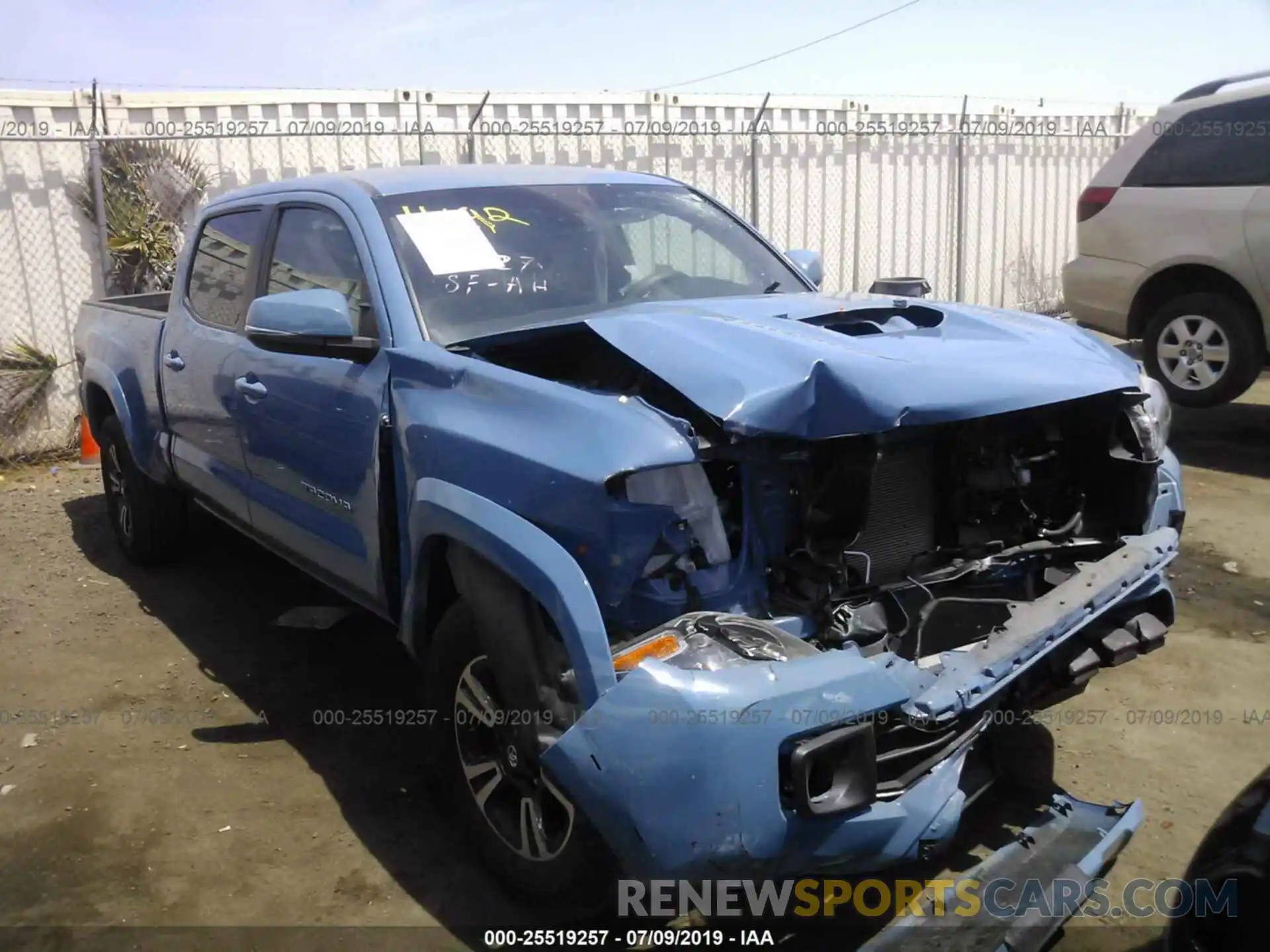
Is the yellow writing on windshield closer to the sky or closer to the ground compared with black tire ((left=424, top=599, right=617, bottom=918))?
closer to the sky

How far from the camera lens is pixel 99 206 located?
813 centimetres

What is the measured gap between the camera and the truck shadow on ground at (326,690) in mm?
3205

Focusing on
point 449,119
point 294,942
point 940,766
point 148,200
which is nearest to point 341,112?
point 449,119

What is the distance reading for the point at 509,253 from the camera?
3725 mm

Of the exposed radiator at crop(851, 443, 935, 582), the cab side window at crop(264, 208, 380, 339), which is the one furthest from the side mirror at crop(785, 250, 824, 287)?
the cab side window at crop(264, 208, 380, 339)

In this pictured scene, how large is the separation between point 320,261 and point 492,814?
2.06 meters

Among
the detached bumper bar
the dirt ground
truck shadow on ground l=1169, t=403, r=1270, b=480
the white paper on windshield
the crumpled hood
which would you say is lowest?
the dirt ground

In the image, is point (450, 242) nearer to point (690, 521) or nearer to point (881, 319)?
point (881, 319)

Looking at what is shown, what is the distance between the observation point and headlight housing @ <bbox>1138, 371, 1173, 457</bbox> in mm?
3227

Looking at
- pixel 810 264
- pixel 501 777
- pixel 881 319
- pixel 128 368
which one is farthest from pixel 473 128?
pixel 501 777

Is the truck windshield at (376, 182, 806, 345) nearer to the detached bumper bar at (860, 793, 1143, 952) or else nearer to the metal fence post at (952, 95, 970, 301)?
the detached bumper bar at (860, 793, 1143, 952)

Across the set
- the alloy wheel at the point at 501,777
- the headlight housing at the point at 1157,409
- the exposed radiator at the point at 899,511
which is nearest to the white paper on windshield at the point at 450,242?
the alloy wheel at the point at 501,777

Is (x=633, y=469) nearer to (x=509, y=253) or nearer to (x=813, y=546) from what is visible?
(x=813, y=546)

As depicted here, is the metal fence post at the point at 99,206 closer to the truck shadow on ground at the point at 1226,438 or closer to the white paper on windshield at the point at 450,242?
the white paper on windshield at the point at 450,242
